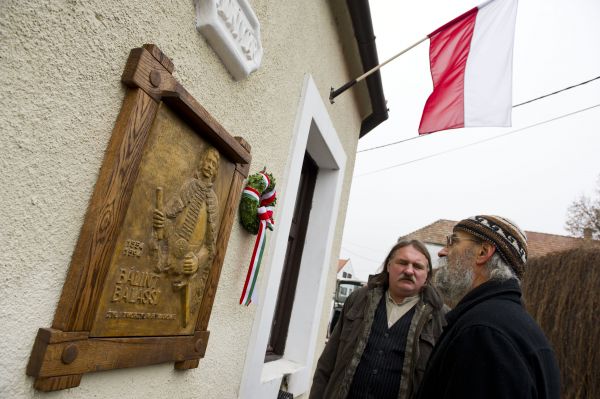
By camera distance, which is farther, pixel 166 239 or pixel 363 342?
pixel 363 342

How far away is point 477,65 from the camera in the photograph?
318cm

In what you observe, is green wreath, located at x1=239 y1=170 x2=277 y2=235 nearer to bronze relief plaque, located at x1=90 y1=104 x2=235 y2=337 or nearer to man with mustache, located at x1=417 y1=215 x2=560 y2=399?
bronze relief plaque, located at x1=90 y1=104 x2=235 y2=337

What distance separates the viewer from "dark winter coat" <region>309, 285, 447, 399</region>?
7.34 feet

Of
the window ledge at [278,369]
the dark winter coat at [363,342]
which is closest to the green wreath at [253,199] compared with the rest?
the dark winter coat at [363,342]

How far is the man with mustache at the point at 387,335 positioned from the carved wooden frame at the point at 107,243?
1346 millimetres

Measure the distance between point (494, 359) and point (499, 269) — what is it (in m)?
0.58

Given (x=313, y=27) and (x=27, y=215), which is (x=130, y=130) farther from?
(x=313, y=27)


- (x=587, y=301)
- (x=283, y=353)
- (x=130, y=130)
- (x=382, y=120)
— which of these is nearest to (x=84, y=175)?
(x=130, y=130)

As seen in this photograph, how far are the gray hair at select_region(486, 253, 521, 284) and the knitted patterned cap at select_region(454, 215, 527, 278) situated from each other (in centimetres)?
2

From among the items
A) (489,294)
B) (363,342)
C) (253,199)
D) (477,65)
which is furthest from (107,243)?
(477,65)

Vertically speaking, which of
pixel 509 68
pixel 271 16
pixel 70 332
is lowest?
pixel 70 332

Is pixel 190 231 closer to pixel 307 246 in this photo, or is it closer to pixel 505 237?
pixel 505 237

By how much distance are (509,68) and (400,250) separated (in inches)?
70.7

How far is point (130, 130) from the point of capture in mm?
1146
